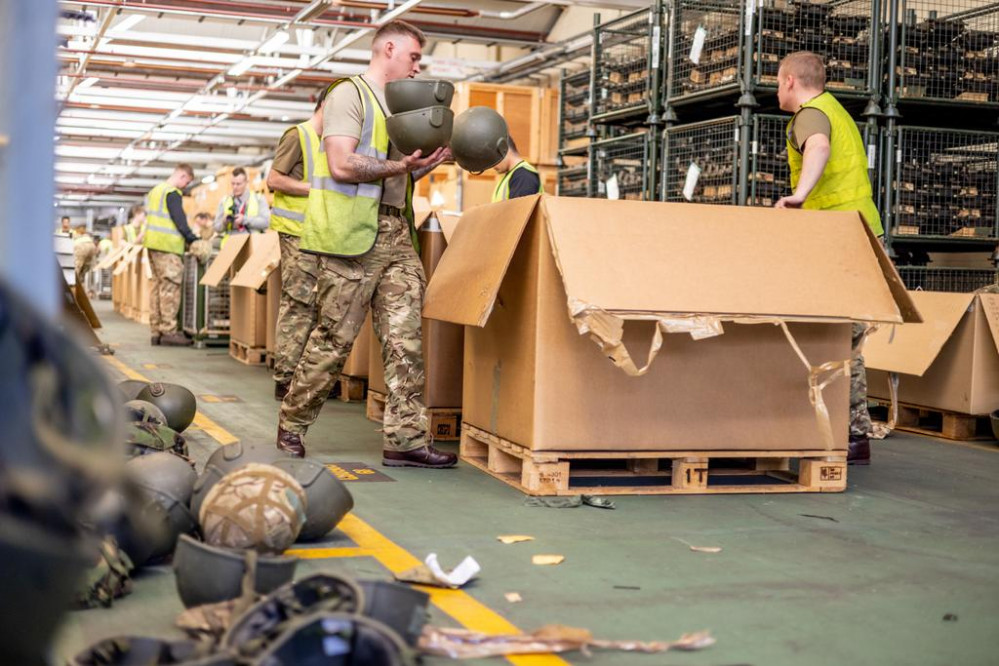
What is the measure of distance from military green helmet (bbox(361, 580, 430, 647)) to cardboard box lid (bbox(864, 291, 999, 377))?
17.8ft

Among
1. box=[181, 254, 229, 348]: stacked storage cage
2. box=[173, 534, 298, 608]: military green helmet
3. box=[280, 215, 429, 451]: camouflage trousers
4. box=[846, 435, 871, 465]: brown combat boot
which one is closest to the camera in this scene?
box=[173, 534, 298, 608]: military green helmet

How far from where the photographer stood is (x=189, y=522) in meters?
3.67

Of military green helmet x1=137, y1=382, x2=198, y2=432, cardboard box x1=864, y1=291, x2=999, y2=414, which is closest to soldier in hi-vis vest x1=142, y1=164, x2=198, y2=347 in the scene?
military green helmet x1=137, y1=382, x2=198, y2=432

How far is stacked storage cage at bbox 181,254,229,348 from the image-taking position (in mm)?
13844

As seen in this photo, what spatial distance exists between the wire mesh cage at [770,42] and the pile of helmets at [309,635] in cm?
674

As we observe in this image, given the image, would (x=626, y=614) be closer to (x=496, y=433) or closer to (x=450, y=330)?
(x=496, y=433)

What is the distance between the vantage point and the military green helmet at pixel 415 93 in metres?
5.17

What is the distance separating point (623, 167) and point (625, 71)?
3.41 feet

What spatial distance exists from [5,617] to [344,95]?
13.2 ft

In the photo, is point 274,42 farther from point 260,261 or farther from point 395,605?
point 395,605

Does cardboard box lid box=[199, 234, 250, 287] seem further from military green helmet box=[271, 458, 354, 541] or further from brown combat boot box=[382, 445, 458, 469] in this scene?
military green helmet box=[271, 458, 354, 541]

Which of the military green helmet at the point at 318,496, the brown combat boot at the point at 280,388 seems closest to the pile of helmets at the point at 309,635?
the military green helmet at the point at 318,496

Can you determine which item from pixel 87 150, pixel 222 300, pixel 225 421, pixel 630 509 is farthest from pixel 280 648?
pixel 87 150

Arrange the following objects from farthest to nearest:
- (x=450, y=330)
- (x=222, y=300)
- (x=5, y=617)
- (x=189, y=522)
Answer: (x=222, y=300) → (x=450, y=330) → (x=189, y=522) → (x=5, y=617)
